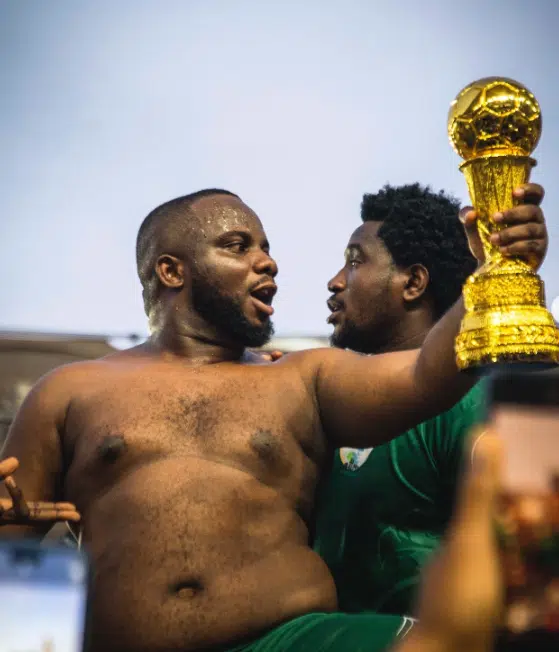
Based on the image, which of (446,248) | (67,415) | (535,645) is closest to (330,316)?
(446,248)

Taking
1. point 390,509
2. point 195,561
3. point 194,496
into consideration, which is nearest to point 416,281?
point 390,509

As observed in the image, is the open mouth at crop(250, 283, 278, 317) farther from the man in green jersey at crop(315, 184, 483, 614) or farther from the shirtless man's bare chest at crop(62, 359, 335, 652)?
the man in green jersey at crop(315, 184, 483, 614)

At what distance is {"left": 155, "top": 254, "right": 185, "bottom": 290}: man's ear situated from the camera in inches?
113

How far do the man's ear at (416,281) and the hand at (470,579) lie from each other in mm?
2502

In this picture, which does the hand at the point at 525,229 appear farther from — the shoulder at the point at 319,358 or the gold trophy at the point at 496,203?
the shoulder at the point at 319,358

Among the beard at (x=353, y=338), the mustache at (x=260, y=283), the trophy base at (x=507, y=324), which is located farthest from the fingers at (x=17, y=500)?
the beard at (x=353, y=338)

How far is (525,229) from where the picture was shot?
1971 mm

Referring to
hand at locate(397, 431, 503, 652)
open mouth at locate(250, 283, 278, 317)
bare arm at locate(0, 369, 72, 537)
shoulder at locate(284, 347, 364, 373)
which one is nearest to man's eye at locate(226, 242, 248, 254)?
open mouth at locate(250, 283, 278, 317)

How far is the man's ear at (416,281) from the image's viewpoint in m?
3.47

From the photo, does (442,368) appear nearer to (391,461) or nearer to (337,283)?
(391,461)

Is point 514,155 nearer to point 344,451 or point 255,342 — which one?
point 255,342

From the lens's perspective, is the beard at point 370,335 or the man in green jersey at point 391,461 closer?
the man in green jersey at point 391,461

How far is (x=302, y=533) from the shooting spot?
2521 millimetres

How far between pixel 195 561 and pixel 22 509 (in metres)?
0.35
